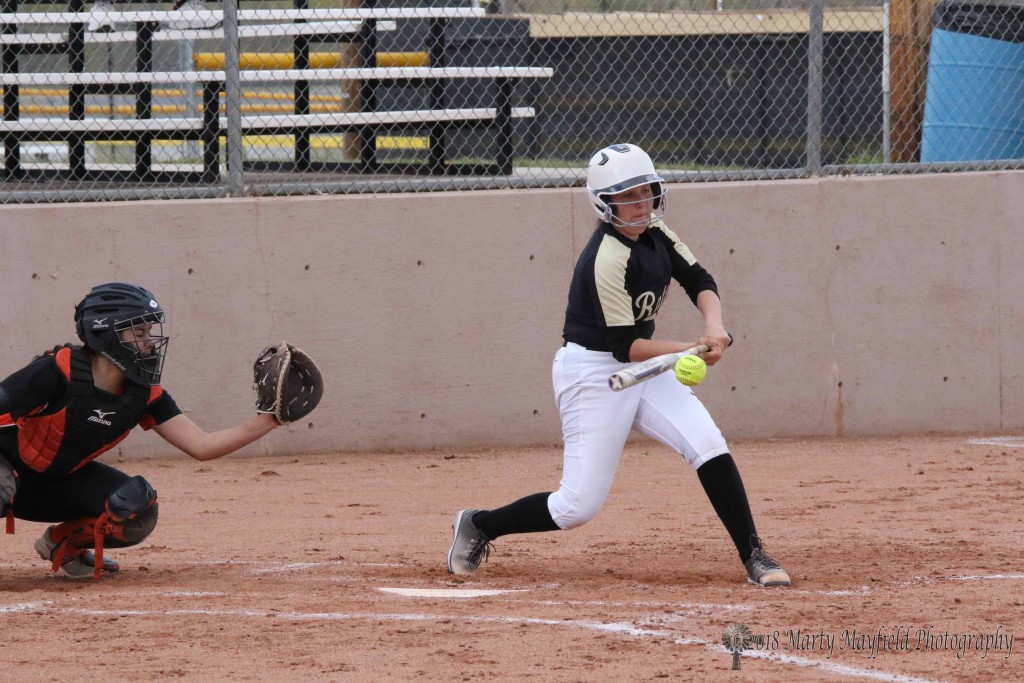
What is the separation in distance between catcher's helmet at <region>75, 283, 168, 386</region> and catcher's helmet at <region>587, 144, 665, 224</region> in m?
1.66

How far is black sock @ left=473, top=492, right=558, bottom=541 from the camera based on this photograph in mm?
5074

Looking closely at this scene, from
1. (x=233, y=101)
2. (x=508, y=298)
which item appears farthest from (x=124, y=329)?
(x=508, y=298)

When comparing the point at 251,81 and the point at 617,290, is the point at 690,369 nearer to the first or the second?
the point at 617,290

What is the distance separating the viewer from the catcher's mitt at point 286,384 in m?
5.01

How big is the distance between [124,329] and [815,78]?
16.1 ft

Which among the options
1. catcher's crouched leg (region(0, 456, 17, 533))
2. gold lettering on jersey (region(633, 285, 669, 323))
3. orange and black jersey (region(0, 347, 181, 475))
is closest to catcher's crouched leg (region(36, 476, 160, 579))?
orange and black jersey (region(0, 347, 181, 475))

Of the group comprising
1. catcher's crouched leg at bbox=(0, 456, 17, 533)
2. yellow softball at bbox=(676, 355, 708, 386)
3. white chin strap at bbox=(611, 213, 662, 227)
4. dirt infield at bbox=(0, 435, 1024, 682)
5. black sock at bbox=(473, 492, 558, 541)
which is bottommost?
dirt infield at bbox=(0, 435, 1024, 682)

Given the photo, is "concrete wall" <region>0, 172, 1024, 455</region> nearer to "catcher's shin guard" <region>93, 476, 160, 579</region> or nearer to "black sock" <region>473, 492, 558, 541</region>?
"catcher's shin guard" <region>93, 476, 160, 579</region>

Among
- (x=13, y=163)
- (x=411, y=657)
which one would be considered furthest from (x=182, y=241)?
(x=411, y=657)

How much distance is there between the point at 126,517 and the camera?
5062 millimetres

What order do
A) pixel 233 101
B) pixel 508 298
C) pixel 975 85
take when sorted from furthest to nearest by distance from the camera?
pixel 975 85
pixel 508 298
pixel 233 101

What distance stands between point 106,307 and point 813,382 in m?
4.71

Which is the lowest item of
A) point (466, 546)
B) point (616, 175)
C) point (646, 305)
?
point (466, 546)

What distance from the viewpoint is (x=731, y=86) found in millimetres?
12000
